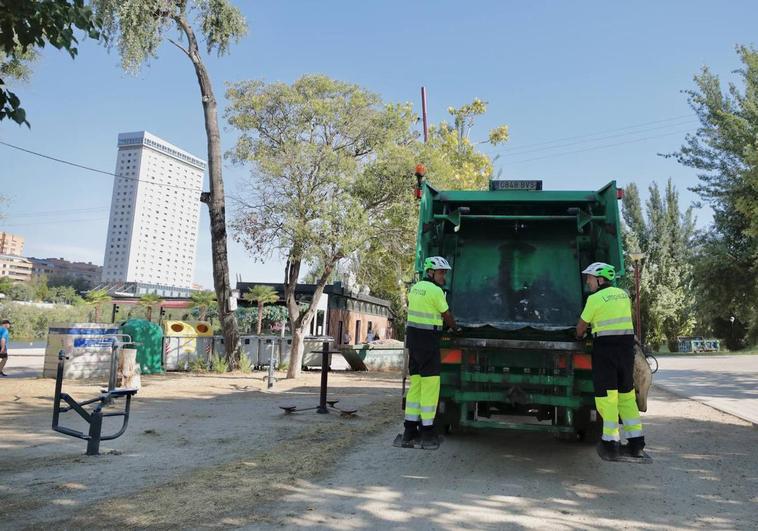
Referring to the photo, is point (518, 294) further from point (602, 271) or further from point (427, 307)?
point (427, 307)

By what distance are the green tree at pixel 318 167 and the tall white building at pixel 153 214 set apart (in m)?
3.55

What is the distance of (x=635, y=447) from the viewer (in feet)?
16.5

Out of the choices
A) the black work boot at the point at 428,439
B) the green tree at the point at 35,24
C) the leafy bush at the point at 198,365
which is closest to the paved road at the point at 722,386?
the black work boot at the point at 428,439

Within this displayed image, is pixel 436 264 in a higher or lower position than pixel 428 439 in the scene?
higher

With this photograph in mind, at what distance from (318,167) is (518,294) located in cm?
1009

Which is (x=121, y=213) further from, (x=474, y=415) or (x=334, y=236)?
(x=474, y=415)

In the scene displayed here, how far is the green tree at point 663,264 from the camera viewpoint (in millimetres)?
37594

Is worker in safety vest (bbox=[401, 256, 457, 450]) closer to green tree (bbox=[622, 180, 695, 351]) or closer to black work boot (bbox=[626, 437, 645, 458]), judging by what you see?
black work boot (bbox=[626, 437, 645, 458])

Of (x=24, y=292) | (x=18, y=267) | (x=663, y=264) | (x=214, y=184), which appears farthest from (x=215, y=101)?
(x=18, y=267)

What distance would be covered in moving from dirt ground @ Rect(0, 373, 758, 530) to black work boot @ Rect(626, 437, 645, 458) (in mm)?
296

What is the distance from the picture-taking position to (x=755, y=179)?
10.7 m

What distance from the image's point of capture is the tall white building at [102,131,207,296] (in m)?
30.7

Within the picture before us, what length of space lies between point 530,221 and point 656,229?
127 ft

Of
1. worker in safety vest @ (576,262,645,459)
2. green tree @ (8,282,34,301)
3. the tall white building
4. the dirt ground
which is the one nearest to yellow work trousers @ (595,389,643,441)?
worker in safety vest @ (576,262,645,459)
